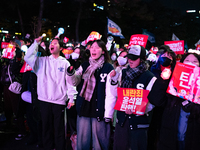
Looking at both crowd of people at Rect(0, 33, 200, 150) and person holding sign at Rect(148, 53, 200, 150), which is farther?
crowd of people at Rect(0, 33, 200, 150)

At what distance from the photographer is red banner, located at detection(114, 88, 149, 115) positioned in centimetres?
280

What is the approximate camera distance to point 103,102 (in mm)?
3275

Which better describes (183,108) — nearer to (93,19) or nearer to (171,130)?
(171,130)

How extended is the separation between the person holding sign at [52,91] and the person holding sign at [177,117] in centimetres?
177

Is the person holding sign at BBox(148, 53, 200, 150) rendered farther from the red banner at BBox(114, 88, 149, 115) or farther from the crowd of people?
the red banner at BBox(114, 88, 149, 115)

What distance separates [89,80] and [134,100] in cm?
90

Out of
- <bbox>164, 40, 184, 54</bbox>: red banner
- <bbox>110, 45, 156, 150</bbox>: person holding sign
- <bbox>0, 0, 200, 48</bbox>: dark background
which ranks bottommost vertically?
<bbox>110, 45, 156, 150</bbox>: person holding sign

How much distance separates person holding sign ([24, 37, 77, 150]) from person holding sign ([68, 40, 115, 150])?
0.57 m

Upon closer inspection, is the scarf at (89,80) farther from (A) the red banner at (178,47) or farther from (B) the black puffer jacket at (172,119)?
(A) the red banner at (178,47)

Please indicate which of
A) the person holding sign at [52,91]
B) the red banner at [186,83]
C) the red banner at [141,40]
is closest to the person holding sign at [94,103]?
the person holding sign at [52,91]

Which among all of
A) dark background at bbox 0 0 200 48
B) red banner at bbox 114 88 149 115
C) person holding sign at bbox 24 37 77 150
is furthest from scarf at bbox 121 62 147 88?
dark background at bbox 0 0 200 48

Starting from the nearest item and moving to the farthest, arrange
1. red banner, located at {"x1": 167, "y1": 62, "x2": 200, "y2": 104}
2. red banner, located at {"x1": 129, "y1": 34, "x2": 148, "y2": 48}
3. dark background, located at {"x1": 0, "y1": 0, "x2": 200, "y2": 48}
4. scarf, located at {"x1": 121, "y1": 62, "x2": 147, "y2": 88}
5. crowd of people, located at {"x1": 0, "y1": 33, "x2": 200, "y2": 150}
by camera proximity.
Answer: red banner, located at {"x1": 167, "y1": 62, "x2": 200, "y2": 104} → crowd of people, located at {"x1": 0, "y1": 33, "x2": 200, "y2": 150} → scarf, located at {"x1": 121, "y1": 62, "x2": 147, "y2": 88} → red banner, located at {"x1": 129, "y1": 34, "x2": 148, "y2": 48} → dark background, located at {"x1": 0, "y1": 0, "x2": 200, "y2": 48}

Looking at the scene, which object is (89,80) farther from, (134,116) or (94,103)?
(134,116)

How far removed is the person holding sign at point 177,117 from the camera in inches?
98.5
